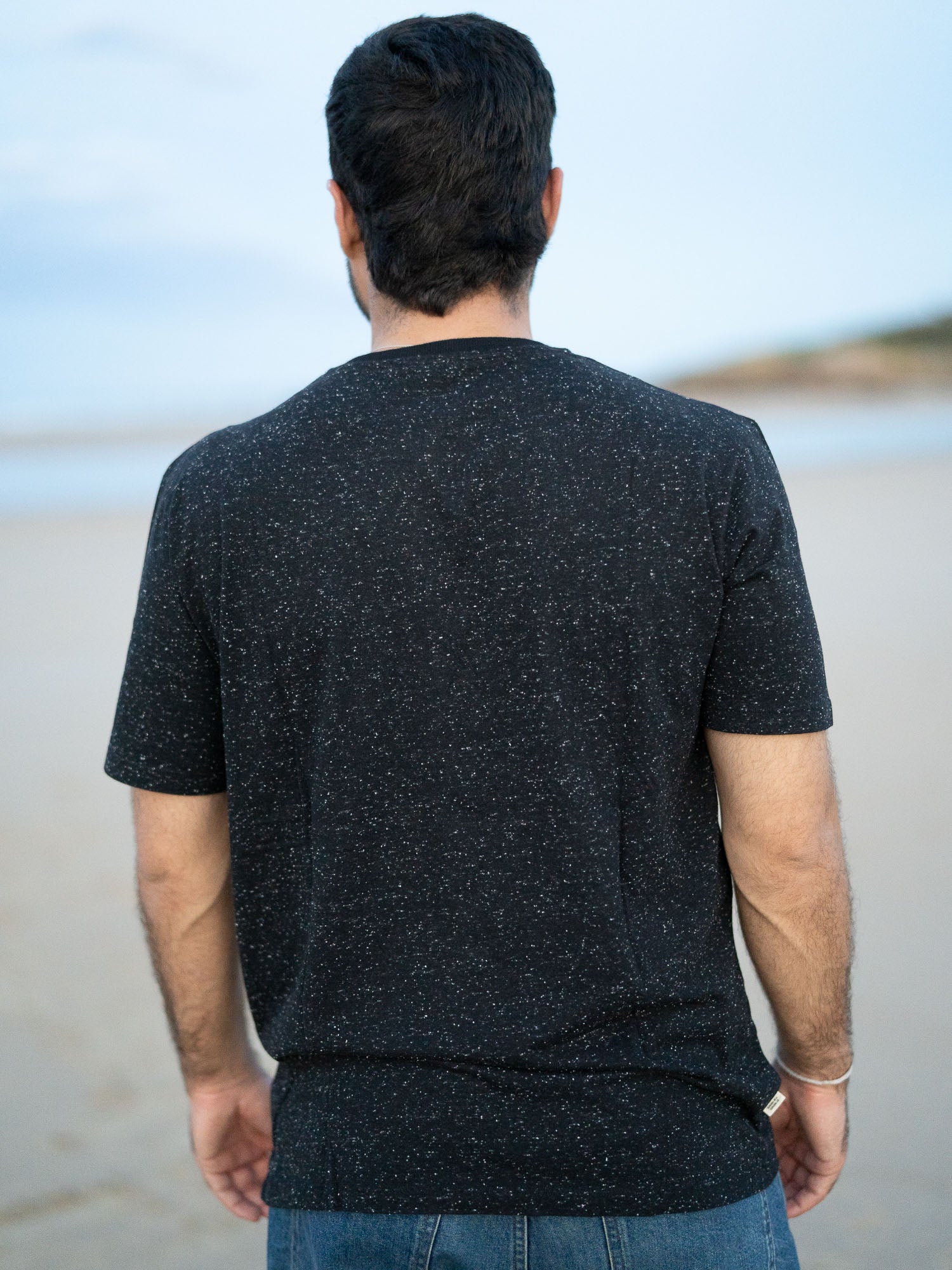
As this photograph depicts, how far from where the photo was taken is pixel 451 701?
1152 millimetres

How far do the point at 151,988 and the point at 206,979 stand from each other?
7.31 feet

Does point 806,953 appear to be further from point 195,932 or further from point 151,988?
point 151,988

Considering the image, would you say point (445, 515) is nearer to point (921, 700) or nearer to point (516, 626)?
point (516, 626)

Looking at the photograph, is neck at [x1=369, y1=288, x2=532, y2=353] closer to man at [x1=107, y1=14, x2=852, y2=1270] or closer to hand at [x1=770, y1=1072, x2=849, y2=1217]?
man at [x1=107, y1=14, x2=852, y2=1270]

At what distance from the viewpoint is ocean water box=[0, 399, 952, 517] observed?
14.0m

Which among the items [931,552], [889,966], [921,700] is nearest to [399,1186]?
[889,966]

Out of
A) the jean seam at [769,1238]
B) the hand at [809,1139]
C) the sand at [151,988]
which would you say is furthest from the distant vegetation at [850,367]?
the jean seam at [769,1238]

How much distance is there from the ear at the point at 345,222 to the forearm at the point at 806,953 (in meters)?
0.79

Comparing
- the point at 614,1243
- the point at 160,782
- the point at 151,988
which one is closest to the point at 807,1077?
the point at 614,1243

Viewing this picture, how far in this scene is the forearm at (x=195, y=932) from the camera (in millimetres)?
1376

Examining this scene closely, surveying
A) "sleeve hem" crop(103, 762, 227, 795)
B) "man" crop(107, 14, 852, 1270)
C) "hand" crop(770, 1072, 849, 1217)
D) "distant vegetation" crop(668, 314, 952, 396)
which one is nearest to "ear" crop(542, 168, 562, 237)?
"man" crop(107, 14, 852, 1270)

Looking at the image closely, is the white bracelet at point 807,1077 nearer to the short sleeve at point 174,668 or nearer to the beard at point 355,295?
the short sleeve at point 174,668

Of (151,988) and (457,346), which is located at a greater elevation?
(457,346)

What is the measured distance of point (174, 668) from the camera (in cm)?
125
